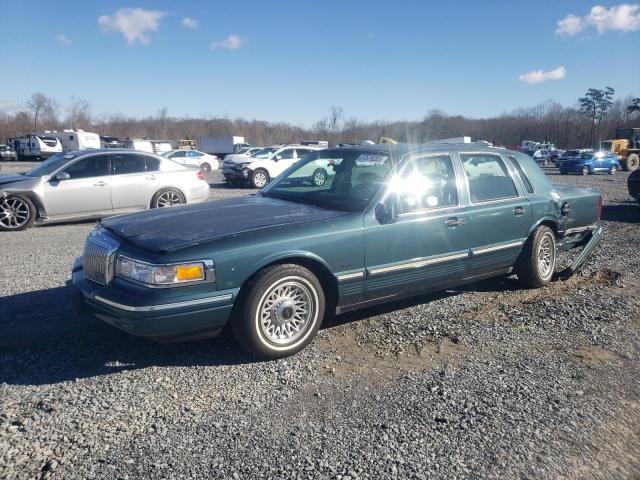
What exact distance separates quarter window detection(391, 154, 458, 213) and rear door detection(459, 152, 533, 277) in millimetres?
223

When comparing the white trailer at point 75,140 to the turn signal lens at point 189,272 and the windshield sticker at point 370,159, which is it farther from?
the turn signal lens at point 189,272

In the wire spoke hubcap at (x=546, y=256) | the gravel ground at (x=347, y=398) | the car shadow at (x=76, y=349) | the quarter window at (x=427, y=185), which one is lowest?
the gravel ground at (x=347, y=398)

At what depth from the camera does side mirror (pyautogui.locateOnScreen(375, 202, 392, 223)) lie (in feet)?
13.8

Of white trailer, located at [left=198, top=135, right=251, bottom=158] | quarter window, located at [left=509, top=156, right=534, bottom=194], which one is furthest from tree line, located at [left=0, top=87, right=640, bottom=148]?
quarter window, located at [left=509, top=156, right=534, bottom=194]

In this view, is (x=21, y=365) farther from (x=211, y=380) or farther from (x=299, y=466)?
(x=299, y=466)

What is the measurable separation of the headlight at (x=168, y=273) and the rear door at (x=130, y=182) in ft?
22.4

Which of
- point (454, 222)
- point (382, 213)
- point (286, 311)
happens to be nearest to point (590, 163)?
point (454, 222)

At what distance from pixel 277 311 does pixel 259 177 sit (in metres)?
16.9

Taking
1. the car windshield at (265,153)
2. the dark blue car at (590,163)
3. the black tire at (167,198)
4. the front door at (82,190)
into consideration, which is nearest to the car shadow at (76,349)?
the front door at (82,190)

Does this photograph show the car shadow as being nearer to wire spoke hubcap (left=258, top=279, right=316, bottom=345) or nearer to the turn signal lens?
wire spoke hubcap (left=258, top=279, right=316, bottom=345)

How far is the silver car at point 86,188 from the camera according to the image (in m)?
9.15

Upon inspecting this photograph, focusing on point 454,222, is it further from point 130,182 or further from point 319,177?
point 130,182

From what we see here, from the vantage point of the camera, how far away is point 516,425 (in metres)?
2.95

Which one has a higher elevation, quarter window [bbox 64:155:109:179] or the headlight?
quarter window [bbox 64:155:109:179]
